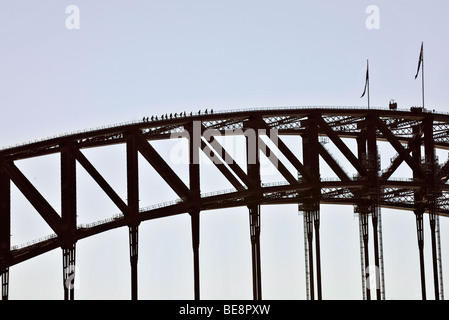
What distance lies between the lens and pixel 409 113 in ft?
483

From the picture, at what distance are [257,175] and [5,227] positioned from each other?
84.0ft

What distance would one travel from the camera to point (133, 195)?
13525 centimetres

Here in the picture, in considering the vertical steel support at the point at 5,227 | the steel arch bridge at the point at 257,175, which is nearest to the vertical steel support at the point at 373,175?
the steel arch bridge at the point at 257,175

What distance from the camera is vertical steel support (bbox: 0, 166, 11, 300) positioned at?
436 feet

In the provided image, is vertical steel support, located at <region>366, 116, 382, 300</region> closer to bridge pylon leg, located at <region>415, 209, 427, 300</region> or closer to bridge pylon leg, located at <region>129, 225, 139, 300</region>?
bridge pylon leg, located at <region>415, 209, 427, 300</region>

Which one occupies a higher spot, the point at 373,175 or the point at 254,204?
the point at 373,175

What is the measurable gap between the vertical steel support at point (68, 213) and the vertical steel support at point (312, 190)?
2451 centimetres

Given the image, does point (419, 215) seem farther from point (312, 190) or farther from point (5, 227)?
point (5, 227)

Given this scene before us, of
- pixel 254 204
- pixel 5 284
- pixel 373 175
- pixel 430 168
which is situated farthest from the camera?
pixel 430 168

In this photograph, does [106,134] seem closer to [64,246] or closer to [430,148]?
[64,246]

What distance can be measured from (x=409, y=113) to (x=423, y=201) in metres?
10.2

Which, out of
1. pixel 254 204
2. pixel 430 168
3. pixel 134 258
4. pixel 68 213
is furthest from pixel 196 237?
pixel 430 168
